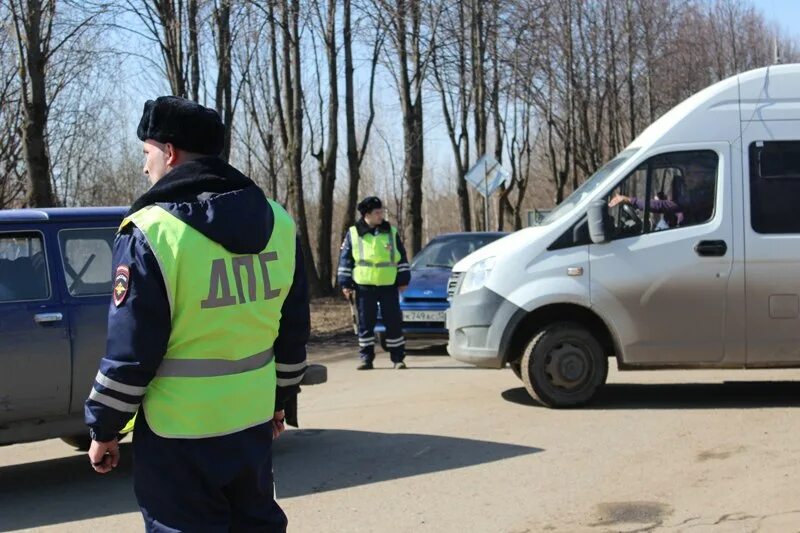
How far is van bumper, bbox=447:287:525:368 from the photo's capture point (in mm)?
8609

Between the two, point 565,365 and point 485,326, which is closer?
point 565,365

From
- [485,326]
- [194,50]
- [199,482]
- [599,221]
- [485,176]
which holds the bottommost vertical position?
[485,326]

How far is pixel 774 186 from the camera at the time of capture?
845 centimetres

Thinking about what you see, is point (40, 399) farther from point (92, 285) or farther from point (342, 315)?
point (342, 315)

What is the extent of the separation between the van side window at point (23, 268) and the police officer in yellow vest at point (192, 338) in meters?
3.48

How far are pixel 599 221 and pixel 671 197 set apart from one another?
26.3 inches

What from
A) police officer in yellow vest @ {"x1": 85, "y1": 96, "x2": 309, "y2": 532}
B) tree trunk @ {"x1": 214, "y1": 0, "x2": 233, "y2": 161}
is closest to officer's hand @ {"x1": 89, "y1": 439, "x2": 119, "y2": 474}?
police officer in yellow vest @ {"x1": 85, "y1": 96, "x2": 309, "y2": 532}

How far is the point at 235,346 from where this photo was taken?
308 cm

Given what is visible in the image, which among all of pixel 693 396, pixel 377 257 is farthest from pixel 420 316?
pixel 693 396

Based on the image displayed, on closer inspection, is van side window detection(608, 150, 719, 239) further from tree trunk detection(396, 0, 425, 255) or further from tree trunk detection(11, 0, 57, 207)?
tree trunk detection(396, 0, 425, 255)

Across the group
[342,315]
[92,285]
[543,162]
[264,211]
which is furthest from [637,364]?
[543,162]

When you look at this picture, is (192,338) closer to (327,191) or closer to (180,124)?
(180,124)

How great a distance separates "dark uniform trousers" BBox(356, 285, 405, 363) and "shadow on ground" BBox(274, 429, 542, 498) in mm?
3664

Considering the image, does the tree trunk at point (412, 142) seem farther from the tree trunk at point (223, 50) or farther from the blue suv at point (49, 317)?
the blue suv at point (49, 317)
